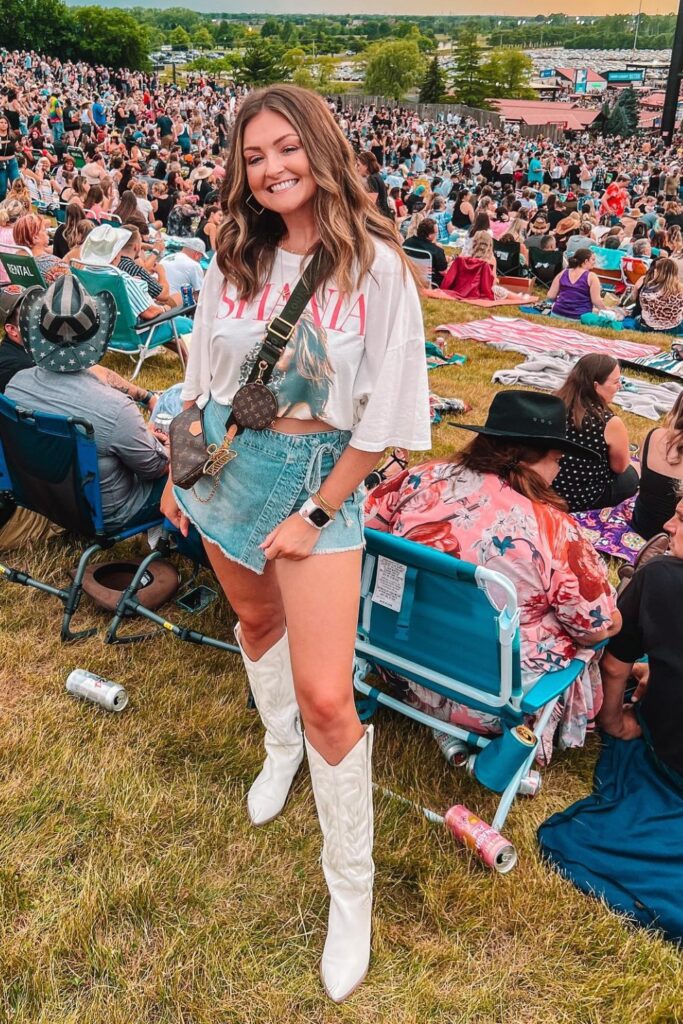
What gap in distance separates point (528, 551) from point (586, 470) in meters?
2.17

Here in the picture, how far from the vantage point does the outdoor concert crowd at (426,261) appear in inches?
108

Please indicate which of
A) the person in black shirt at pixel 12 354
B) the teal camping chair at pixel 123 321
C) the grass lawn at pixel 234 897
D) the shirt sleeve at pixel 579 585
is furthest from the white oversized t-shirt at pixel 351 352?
the teal camping chair at pixel 123 321

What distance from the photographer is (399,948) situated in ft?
6.95

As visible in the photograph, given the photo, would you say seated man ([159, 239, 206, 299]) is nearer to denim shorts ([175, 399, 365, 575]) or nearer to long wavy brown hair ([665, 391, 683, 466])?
long wavy brown hair ([665, 391, 683, 466])

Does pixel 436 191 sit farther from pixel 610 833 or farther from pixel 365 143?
pixel 610 833

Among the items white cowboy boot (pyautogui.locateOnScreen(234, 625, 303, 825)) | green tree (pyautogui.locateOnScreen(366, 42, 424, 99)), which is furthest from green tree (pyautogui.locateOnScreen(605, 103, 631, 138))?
white cowboy boot (pyautogui.locateOnScreen(234, 625, 303, 825))

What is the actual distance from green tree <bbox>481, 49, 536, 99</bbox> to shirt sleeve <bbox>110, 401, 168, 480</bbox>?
10959cm

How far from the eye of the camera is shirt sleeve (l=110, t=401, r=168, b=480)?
3275 mm

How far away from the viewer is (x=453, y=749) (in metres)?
2.67

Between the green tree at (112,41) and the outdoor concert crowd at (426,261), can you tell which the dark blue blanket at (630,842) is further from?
the green tree at (112,41)

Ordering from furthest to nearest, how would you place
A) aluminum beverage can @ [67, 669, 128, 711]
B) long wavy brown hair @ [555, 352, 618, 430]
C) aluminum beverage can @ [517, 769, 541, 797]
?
long wavy brown hair @ [555, 352, 618, 430]
aluminum beverage can @ [67, 669, 128, 711]
aluminum beverage can @ [517, 769, 541, 797]

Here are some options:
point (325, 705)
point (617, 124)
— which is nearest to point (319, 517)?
point (325, 705)

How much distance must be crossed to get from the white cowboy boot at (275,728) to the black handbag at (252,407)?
62 cm

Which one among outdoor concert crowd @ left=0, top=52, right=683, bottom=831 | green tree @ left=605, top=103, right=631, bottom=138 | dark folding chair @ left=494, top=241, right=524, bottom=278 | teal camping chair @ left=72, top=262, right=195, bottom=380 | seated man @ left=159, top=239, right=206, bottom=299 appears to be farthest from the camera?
green tree @ left=605, top=103, right=631, bottom=138
